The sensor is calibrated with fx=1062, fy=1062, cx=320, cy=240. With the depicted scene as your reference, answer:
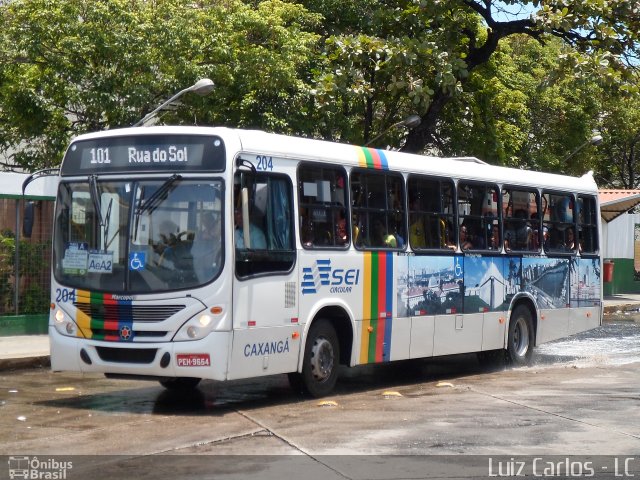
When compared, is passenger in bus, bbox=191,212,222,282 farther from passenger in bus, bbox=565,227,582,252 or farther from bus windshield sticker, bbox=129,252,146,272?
passenger in bus, bbox=565,227,582,252

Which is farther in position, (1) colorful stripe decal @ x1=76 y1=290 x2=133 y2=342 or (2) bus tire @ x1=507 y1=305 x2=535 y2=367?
(2) bus tire @ x1=507 y1=305 x2=535 y2=367

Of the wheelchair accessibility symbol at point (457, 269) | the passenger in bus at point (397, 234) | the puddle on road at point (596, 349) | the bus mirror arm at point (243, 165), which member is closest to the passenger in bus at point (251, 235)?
the bus mirror arm at point (243, 165)

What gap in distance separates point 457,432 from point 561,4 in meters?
12.7

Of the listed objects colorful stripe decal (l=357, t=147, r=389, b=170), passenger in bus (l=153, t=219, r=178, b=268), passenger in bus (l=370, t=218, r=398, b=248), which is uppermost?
colorful stripe decal (l=357, t=147, r=389, b=170)

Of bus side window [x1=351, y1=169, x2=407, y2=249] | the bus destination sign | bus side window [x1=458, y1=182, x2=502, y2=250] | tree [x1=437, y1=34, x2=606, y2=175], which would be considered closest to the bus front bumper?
the bus destination sign

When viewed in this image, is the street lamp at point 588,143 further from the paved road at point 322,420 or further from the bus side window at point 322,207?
the bus side window at point 322,207

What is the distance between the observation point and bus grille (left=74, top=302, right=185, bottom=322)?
11227 mm

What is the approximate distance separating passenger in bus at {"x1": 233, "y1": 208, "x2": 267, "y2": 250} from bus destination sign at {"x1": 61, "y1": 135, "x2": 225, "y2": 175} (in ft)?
1.78

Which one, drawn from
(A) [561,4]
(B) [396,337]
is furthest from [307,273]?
(A) [561,4]

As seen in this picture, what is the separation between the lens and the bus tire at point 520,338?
16.9 metres

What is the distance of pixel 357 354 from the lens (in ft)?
43.7

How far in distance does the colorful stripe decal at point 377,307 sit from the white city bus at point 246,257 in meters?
0.02

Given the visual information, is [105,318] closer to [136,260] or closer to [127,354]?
[127,354]

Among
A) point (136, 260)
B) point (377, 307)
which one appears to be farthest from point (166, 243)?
point (377, 307)
